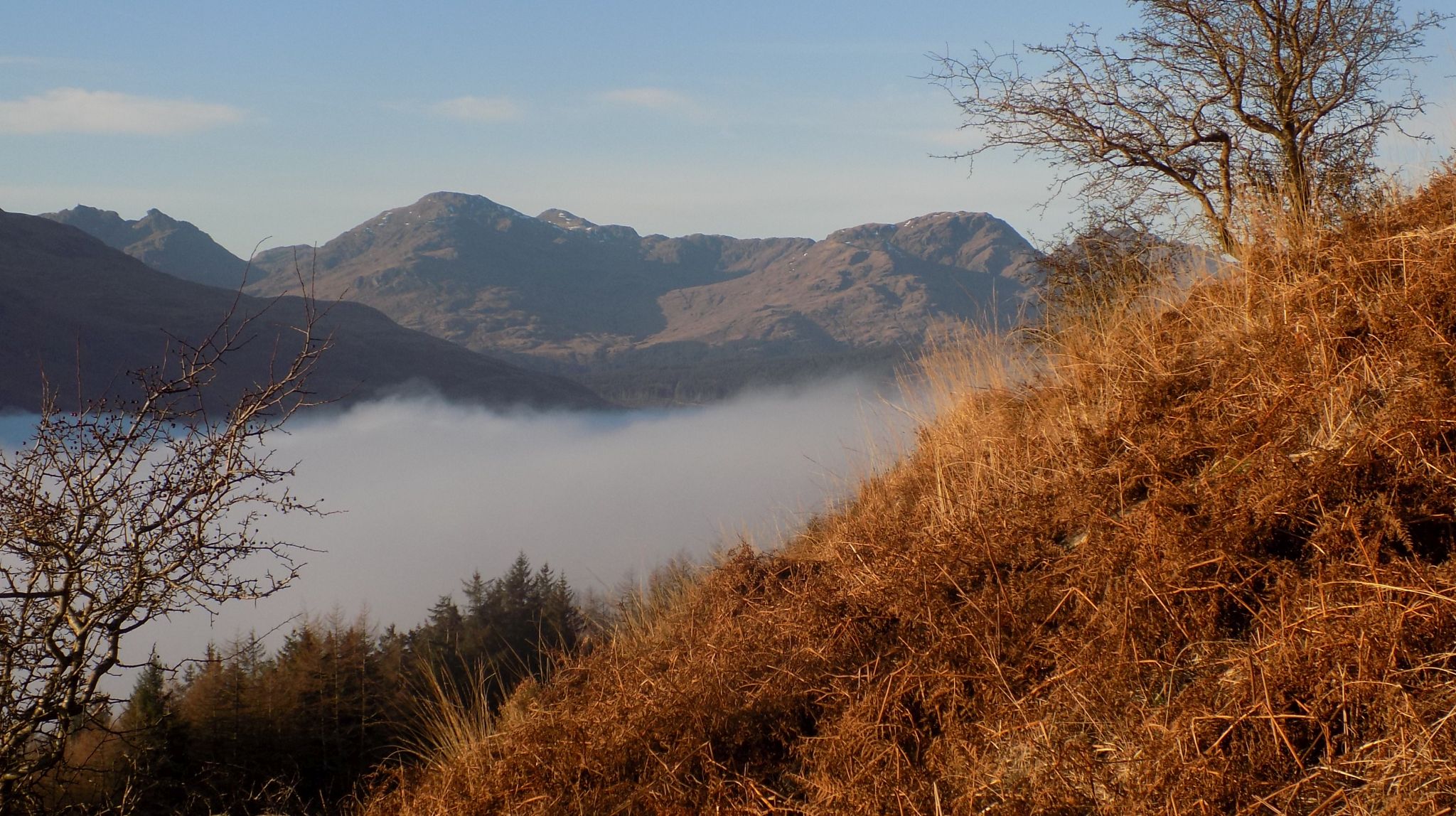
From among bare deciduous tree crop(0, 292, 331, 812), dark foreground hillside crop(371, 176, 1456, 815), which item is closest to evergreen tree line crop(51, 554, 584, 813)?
bare deciduous tree crop(0, 292, 331, 812)

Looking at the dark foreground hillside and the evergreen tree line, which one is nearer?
the dark foreground hillside

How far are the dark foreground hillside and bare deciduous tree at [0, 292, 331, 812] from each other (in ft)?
5.89

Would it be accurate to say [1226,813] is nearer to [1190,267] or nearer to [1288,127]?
[1190,267]

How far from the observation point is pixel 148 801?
6941 millimetres

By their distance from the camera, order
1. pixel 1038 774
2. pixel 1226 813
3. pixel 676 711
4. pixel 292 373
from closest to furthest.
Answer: pixel 1226 813, pixel 1038 774, pixel 676 711, pixel 292 373

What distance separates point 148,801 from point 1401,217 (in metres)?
8.43

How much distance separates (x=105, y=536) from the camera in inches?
209

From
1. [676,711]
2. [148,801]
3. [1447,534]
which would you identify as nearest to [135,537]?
[148,801]

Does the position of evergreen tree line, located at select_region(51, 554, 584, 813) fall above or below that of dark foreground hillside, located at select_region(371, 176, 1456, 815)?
below

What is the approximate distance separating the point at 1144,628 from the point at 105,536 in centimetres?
512

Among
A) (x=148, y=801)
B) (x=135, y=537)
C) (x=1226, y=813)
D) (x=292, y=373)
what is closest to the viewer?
(x=1226, y=813)

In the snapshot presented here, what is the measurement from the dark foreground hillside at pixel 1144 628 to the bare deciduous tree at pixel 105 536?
1797mm

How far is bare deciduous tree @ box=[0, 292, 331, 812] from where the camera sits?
5.08m

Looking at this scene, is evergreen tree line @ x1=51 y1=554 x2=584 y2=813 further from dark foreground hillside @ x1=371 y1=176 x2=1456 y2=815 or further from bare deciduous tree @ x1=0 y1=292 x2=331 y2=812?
dark foreground hillside @ x1=371 y1=176 x2=1456 y2=815
